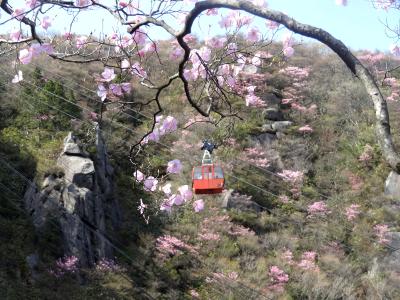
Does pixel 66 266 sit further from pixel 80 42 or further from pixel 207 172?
pixel 80 42

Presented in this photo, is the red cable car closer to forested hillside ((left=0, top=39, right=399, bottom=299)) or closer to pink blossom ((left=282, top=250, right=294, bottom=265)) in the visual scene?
forested hillside ((left=0, top=39, right=399, bottom=299))

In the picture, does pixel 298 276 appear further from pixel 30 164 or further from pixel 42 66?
pixel 42 66

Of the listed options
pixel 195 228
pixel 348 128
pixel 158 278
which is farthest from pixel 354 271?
pixel 348 128

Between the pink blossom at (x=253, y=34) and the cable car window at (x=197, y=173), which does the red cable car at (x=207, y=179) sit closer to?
the cable car window at (x=197, y=173)

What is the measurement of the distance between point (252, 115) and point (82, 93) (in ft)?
23.9

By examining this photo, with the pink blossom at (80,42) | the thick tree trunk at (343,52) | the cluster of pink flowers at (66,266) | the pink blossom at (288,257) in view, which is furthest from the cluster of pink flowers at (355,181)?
the thick tree trunk at (343,52)

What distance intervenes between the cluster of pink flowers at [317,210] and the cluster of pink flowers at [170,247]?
504 cm

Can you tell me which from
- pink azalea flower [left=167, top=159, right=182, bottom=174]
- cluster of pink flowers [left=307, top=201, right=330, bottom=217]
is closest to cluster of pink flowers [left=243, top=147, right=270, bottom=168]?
cluster of pink flowers [left=307, top=201, right=330, bottom=217]

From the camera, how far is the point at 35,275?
12492mm

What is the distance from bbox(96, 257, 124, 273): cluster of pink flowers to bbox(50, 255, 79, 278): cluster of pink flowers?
742 millimetres

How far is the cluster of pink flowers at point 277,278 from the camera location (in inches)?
604

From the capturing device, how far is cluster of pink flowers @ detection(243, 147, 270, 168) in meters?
20.8

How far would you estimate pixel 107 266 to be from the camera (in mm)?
14227

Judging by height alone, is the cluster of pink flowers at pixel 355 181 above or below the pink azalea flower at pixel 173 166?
below
